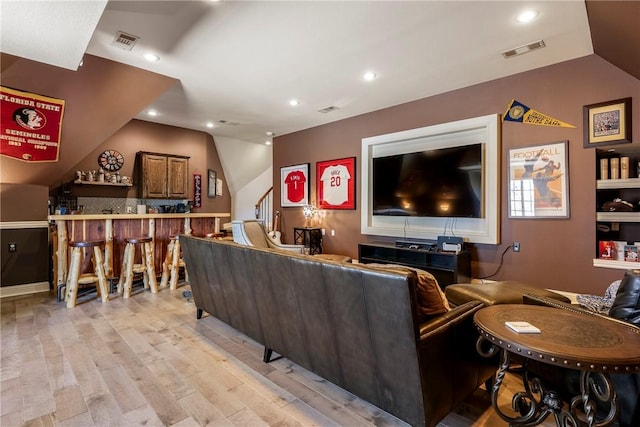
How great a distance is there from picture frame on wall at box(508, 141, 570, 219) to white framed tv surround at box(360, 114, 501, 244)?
189mm

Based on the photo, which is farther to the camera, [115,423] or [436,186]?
[436,186]

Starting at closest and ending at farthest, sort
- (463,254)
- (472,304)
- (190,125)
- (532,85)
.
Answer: (472,304) < (532,85) < (463,254) < (190,125)

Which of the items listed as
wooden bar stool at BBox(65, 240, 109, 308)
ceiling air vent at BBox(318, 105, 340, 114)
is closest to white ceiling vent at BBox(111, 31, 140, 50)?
wooden bar stool at BBox(65, 240, 109, 308)

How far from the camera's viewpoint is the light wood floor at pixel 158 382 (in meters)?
1.84

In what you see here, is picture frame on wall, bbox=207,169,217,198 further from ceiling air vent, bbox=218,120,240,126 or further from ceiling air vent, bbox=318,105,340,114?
ceiling air vent, bbox=318,105,340,114

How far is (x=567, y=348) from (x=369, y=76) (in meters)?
3.62

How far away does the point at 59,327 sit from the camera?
3.15m

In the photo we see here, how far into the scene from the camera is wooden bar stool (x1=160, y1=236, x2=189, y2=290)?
4637mm

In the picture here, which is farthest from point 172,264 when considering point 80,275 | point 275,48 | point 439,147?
point 439,147

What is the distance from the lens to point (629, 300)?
1634 mm

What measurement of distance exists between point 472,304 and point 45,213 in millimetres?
5528

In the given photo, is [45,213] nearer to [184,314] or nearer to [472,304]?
[184,314]

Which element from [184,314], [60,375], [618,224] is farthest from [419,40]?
[60,375]

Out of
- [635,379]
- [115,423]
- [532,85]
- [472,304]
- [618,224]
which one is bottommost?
[115,423]
